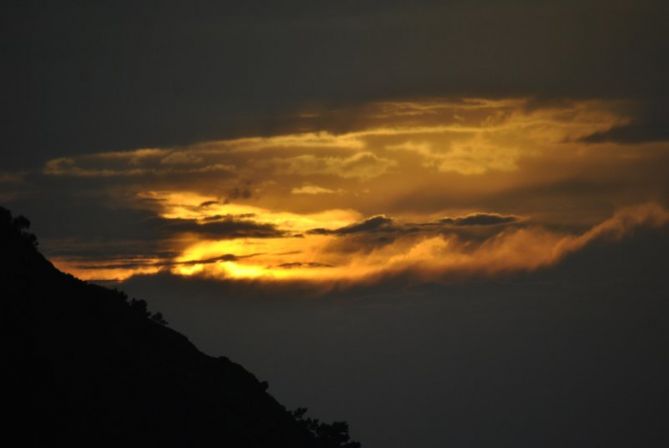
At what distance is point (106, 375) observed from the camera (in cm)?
6119

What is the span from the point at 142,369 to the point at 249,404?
1342 cm

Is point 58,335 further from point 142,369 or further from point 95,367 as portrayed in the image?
point 142,369

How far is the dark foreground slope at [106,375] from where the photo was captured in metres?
54.6

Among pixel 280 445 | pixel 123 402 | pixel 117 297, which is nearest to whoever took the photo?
pixel 123 402

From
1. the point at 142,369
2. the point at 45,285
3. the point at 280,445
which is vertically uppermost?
the point at 45,285

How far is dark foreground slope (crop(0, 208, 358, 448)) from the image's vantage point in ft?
179

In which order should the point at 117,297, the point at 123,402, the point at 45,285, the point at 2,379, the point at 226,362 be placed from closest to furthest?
1. the point at 2,379
2. the point at 123,402
3. the point at 45,285
4. the point at 117,297
5. the point at 226,362

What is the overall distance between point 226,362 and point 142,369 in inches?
713

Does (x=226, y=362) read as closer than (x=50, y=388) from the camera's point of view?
No

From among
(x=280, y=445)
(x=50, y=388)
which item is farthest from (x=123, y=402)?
(x=280, y=445)

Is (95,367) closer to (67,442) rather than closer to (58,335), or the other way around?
(58,335)

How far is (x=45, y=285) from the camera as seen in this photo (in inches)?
2574

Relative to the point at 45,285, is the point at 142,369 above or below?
below

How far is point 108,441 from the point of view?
55.5 m
